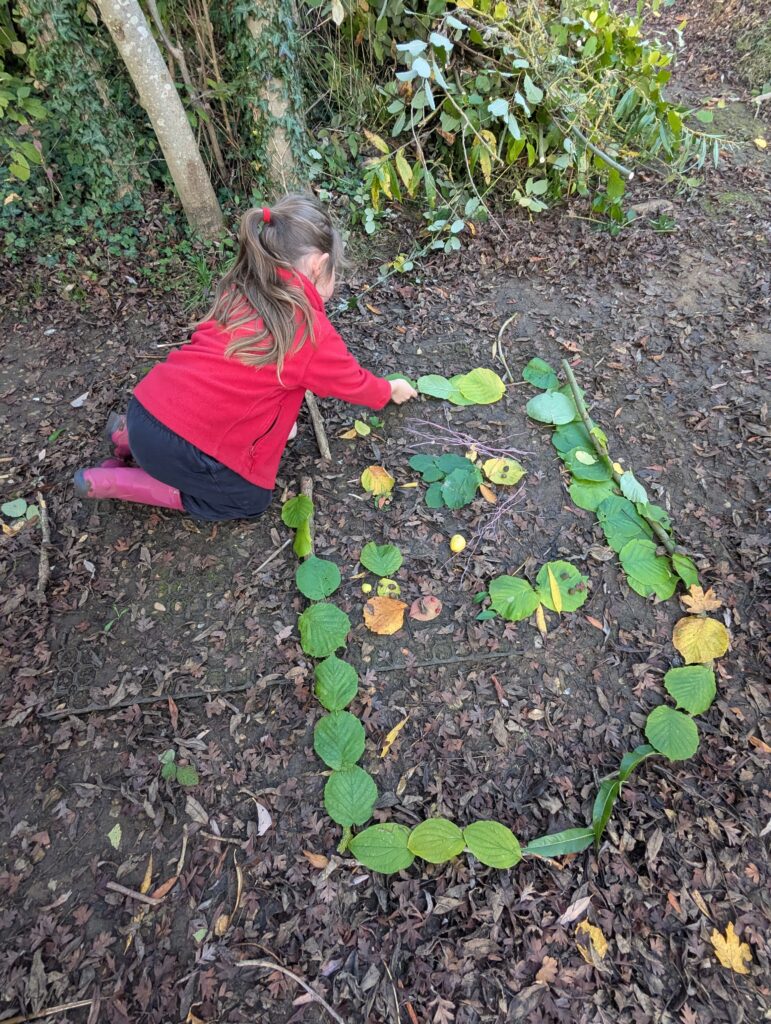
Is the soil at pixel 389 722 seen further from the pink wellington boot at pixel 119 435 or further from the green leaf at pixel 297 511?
the pink wellington boot at pixel 119 435

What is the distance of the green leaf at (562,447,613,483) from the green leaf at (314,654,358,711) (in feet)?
3.88

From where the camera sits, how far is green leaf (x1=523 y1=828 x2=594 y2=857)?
4.95 ft

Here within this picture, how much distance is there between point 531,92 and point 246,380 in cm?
230

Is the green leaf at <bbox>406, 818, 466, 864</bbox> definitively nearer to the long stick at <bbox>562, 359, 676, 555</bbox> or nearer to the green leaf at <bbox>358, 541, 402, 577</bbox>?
the green leaf at <bbox>358, 541, 402, 577</bbox>

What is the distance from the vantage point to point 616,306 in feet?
9.46

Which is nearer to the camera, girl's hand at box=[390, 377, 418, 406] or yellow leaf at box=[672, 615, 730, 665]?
yellow leaf at box=[672, 615, 730, 665]

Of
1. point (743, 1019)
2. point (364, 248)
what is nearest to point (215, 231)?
point (364, 248)

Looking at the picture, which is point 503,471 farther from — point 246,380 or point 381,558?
point 246,380

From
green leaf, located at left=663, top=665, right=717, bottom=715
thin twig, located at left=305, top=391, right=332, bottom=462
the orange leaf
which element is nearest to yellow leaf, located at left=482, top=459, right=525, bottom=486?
thin twig, located at left=305, top=391, right=332, bottom=462

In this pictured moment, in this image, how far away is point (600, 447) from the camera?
7.54ft

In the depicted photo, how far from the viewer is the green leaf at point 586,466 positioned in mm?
2246

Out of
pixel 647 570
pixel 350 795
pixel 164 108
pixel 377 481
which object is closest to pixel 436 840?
pixel 350 795

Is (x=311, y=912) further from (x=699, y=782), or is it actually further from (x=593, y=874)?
(x=699, y=782)

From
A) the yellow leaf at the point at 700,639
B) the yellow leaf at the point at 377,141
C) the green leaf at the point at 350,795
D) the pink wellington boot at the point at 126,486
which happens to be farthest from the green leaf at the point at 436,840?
the yellow leaf at the point at 377,141
